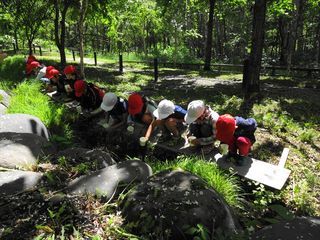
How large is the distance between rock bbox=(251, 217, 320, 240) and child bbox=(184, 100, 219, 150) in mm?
2446

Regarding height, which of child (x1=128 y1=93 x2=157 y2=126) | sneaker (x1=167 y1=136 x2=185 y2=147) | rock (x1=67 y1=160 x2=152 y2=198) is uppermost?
child (x1=128 y1=93 x2=157 y2=126)

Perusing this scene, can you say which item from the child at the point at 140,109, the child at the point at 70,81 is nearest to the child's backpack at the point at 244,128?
the child at the point at 140,109

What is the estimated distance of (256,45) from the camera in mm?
9031

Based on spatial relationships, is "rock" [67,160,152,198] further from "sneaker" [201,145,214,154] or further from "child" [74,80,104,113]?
"child" [74,80,104,113]

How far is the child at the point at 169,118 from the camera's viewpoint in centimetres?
567

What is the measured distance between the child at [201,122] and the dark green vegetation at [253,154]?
461 mm

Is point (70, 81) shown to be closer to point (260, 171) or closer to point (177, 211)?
point (260, 171)

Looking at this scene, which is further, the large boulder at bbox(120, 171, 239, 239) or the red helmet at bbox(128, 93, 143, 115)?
the red helmet at bbox(128, 93, 143, 115)

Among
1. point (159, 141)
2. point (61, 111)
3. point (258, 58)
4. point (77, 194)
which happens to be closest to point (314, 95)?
point (258, 58)

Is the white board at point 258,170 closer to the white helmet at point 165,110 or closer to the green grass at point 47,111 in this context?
the white helmet at point 165,110

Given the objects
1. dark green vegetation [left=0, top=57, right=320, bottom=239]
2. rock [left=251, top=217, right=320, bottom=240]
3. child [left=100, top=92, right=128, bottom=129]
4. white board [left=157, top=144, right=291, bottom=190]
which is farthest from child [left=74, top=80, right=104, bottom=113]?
rock [left=251, top=217, right=320, bottom=240]

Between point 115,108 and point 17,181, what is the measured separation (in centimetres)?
308

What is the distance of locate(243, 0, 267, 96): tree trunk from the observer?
28.9 ft

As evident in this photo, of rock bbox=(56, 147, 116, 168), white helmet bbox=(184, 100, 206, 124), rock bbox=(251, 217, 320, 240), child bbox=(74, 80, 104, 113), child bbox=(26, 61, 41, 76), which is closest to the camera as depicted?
rock bbox=(251, 217, 320, 240)
